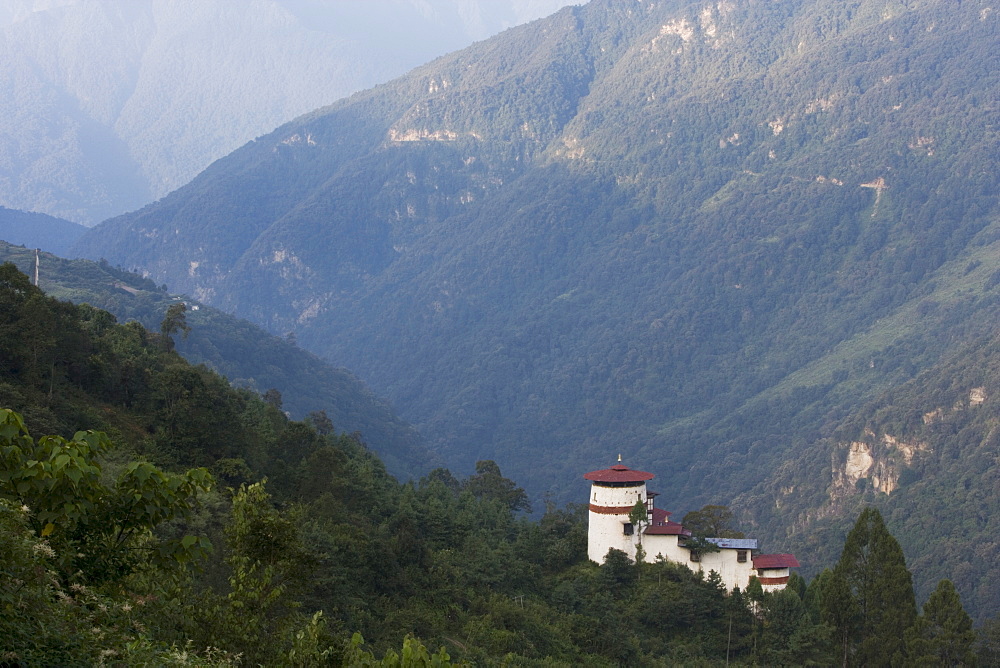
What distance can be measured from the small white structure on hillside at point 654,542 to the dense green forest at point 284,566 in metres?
0.91

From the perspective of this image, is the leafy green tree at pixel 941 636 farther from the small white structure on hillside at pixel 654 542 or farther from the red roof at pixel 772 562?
the small white structure on hillside at pixel 654 542

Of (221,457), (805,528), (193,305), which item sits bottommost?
(221,457)

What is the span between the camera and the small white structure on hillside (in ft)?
177

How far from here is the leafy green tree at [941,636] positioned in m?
52.3

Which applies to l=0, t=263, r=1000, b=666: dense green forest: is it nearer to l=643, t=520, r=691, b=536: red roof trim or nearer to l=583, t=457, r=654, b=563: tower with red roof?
l=583, t=457, r=654, b=563: tower with red roof

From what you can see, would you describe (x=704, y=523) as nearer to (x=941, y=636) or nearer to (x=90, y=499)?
(x=941, y=636)

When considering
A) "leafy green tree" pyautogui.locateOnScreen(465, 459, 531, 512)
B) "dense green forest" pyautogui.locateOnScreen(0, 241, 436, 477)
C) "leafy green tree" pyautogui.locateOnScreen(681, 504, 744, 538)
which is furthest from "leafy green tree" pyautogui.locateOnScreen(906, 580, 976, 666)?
"dense green forest" pyautogui.locateOnScreen(0, 241, 436, 477)

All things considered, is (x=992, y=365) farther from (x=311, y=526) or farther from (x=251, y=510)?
(x=251, y=510)

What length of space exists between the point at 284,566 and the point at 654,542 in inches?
1432

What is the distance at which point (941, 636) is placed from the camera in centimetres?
5331

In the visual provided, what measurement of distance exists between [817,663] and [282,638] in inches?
1406

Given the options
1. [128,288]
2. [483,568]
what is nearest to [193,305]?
[128,288]

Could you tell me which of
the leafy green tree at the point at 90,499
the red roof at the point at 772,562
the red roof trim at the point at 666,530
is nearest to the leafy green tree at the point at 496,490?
the red roof trim at the point at 666,530

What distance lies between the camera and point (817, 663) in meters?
50.3
